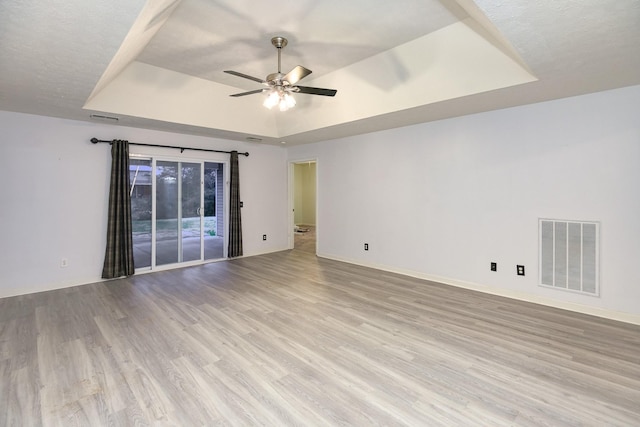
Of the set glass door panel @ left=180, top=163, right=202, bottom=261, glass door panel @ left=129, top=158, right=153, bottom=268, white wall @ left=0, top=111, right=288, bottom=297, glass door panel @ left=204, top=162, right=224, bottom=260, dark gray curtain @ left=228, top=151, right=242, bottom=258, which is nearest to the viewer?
white wall @ left=0, top=111, right=288, bottom=297

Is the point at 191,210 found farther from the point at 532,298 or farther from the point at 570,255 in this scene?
the point at 570,255

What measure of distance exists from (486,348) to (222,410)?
230 cm

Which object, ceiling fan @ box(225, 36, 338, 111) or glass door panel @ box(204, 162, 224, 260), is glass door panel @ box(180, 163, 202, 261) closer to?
glass door panel @ box(204, 162, 224, 260)

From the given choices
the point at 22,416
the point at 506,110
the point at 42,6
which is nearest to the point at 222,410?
the point at 22,416

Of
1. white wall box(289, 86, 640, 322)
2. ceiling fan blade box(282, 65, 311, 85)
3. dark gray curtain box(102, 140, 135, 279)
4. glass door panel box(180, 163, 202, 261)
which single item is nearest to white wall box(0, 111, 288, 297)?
dark gray curtain box(102, 140, 135, 279)

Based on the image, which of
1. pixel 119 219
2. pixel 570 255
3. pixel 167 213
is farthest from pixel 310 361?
pixel 167 213

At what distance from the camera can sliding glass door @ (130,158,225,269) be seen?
532cm

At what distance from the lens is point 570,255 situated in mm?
3631

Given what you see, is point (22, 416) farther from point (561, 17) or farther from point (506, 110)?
point (506, 110)

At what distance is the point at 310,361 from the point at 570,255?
3.37 m

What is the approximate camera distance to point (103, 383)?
2266 millimetres

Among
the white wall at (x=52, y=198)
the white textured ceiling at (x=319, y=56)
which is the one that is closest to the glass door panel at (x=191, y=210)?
the white wall at (x=52, y=198)

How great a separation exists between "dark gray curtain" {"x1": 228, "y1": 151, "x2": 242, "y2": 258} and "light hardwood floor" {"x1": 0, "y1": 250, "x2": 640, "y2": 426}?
2229 millimetres

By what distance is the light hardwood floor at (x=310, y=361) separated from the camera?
1965mm
